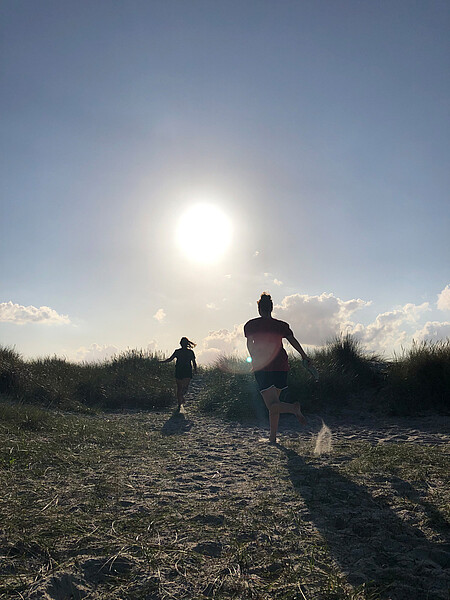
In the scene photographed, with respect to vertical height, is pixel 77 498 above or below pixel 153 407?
below

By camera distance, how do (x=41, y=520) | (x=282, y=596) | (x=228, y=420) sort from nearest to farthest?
(x=282, y=596) → (x=41, y=520) → (x=228, y=420)

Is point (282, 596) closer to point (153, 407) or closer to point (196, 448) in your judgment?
point (196, 448)

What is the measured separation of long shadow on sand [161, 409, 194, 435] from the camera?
8.24 meters

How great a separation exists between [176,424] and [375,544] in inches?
271

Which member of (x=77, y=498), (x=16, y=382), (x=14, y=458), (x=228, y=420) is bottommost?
(x=77, y=498)

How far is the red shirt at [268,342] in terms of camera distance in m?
6.23

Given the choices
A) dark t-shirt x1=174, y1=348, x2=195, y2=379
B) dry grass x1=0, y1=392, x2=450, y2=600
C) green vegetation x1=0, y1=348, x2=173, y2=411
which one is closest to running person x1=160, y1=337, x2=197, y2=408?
dark t-shirt x1=174, y1=348, x2=195, y2=379

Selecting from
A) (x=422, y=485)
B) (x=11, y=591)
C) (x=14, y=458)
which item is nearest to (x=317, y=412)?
(x=422, y=485)

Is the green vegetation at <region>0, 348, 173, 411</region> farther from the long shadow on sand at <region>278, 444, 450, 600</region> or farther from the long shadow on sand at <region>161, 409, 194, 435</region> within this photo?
the long shadow on sand at <region>278, 444, 450, 600</region>

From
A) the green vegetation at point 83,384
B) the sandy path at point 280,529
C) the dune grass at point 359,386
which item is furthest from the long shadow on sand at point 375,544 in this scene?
the green vegetation at point 83,384

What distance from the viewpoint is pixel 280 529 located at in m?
2.97

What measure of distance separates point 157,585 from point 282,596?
2.16ft

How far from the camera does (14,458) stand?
4.57m

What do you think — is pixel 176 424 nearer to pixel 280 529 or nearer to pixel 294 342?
pixel 294 342
